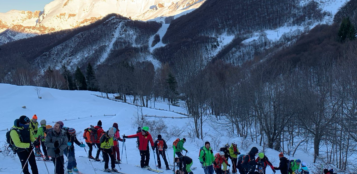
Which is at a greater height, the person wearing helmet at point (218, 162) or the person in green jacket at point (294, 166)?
the person wearing helmet at point (218, 162)

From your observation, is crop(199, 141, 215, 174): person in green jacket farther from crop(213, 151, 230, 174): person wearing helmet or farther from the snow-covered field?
the snow-covered field

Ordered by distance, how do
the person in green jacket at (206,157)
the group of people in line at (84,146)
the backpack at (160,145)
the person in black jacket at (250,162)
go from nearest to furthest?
the group of people in line at (84,146) → the person in black jacket at (250,162) → the person in green jacket at (206,157) → the backpack at (160,145)

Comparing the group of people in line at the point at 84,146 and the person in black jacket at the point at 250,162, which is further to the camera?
the person in black jacket at the point at 250,162

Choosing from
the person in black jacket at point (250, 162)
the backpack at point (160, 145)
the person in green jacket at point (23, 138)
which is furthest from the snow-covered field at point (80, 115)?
the person in green jacket at point (23, 138)

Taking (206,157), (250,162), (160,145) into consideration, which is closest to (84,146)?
(160,145)

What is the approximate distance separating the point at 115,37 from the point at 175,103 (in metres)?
89.9

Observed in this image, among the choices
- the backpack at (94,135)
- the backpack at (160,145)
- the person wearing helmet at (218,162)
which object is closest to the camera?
the person wearing helmet at (218,162)

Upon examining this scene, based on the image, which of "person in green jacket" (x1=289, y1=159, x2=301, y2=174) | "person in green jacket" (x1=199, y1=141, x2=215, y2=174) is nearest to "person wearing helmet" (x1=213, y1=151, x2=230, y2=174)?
"person in green jacket" (x1=199, y1=141, x2=215, y2=174)

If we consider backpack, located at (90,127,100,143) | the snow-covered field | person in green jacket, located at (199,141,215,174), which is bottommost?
the snow-covered field

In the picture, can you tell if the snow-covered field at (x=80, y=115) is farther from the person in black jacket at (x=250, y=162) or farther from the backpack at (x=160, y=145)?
the person in black jacket at (x=250, y=162)

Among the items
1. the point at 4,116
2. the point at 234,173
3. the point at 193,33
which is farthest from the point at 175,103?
the point at 193,33

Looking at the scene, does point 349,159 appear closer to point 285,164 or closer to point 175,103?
point 285,164

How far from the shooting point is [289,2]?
336ft

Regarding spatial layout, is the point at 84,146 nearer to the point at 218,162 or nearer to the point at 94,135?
the point at 94,135
